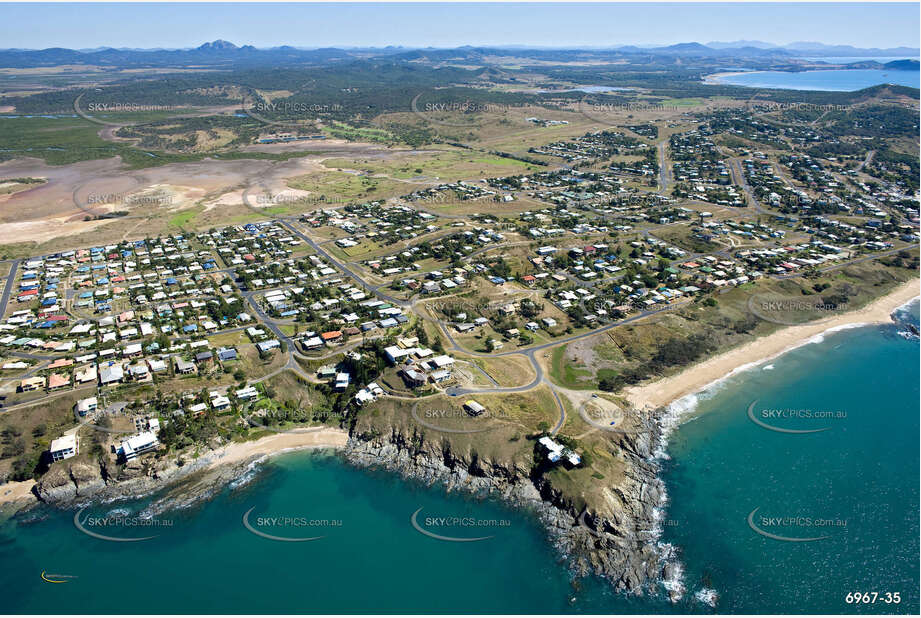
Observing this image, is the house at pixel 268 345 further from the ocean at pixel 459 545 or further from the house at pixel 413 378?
the house at pixel 413 378

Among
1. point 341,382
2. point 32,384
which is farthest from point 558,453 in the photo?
point 32,384

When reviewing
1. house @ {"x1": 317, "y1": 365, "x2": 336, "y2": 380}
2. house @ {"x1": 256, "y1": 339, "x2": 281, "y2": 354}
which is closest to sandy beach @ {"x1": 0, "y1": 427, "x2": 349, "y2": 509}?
house @ {"x1": 317, "y1": 365, "x2": 336, "y2": 380}

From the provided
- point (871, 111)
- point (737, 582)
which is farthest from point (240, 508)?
point (871, 111)

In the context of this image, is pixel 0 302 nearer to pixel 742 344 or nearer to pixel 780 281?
pixel 742 344

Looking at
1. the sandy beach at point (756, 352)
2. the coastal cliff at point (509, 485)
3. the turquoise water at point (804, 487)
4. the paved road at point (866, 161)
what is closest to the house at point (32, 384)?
the coastal cliff at point (509, 485)

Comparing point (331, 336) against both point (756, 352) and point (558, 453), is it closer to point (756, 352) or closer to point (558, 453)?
point (558, 453)

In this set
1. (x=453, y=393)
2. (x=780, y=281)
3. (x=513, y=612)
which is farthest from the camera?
(x=780, y=281)
